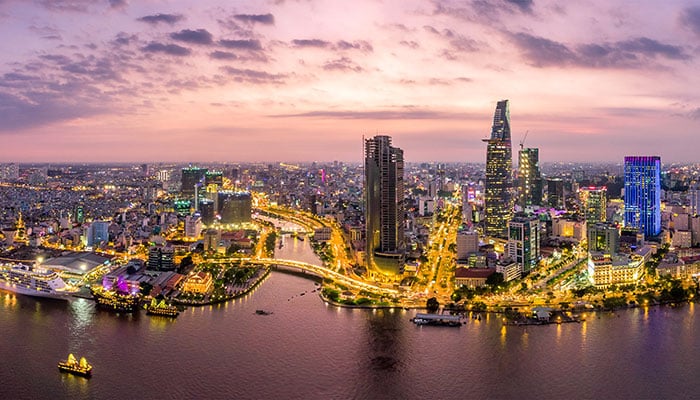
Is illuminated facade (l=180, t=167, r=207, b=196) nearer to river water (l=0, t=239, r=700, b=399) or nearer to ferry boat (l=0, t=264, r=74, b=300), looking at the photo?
ferry boat (l=0, t=264, r=74, b=300)

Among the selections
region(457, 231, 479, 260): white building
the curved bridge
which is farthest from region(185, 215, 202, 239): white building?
region(457, 231, 479, 260): white building

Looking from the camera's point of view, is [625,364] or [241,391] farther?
[625,364]

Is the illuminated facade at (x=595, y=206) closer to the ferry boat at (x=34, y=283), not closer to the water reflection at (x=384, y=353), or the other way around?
the water reflection at (x=384, y=353)

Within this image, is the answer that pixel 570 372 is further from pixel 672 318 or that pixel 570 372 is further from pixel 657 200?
pixel 657 200

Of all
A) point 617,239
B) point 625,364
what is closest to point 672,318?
point 625,364

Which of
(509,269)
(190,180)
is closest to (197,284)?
(509,269)

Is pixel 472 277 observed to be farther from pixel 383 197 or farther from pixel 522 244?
pixel 383 197
